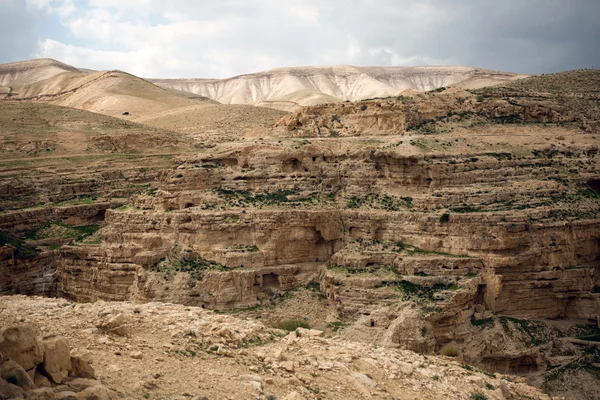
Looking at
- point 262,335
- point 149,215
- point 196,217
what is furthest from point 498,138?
point 262,335

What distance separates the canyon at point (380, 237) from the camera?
29.0 metres

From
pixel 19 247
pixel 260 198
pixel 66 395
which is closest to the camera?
pixel 66 395

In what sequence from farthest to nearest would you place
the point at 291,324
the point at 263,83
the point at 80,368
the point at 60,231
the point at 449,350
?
1. the point at 263,83
2. the point at 60,231
3. the point at 291,324
4. the point at 449,350
5. the point at 80,368

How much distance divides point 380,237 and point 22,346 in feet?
80.1

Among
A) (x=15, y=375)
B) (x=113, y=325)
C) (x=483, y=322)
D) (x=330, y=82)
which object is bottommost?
(x=483, y=322)

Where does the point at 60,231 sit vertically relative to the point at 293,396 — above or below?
below

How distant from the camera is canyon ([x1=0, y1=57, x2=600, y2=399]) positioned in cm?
2897

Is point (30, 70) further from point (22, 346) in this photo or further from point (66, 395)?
point (66, 395)

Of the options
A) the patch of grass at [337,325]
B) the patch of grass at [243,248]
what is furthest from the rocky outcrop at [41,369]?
the patch of grass at [243,248]

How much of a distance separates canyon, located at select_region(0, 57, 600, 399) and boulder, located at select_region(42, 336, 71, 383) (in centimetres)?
1672

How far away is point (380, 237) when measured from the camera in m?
32.6

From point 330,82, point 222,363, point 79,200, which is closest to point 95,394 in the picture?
point 222,363

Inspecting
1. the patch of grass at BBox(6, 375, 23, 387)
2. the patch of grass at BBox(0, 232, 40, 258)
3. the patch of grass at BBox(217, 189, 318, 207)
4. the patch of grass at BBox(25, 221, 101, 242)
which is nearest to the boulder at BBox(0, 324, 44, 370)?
the patch of grass at BBox(6, 375, 23, 387)

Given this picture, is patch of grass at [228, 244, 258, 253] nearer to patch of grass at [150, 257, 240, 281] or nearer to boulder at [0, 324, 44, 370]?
patch of grass at [150, 257, 240, 281]
